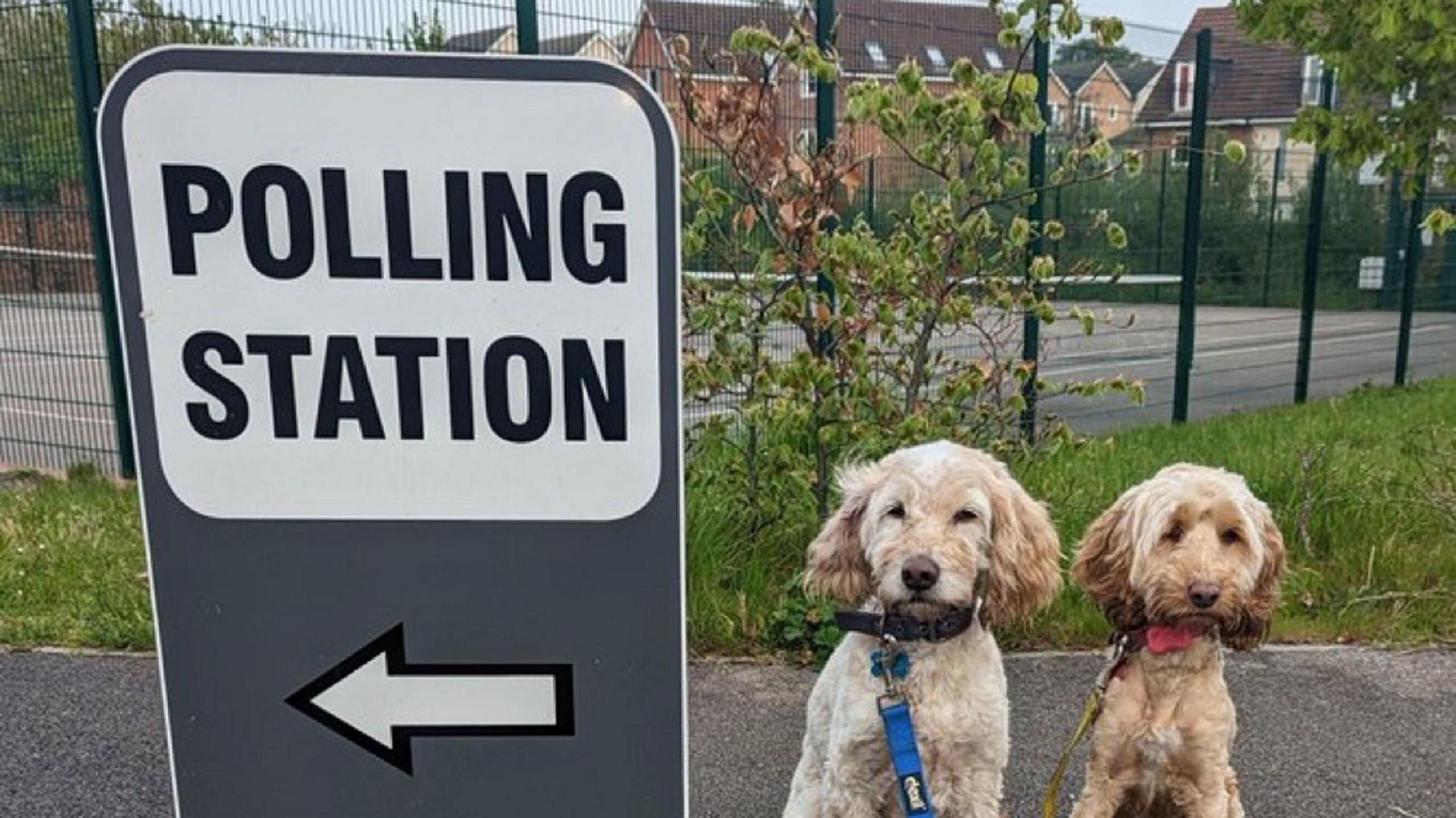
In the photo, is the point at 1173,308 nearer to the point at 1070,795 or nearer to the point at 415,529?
the point at 1070,795

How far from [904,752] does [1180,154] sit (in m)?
6.97

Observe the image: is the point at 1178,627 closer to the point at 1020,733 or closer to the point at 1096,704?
the point at 1096,704

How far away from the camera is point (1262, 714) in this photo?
3781 mm

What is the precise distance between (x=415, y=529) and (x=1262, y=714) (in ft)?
11.5

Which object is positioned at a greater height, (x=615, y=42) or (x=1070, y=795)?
(x=615, y=42)

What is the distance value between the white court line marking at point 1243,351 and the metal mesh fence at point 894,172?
0.10 feet

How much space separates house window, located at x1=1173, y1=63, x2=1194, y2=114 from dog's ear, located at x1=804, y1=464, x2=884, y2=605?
653cm

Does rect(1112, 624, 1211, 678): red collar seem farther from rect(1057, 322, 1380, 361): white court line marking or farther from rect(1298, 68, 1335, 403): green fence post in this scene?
rect(1298, 68, 1335, 403): green fence post

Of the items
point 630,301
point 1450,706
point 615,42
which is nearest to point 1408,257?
point 1450,706

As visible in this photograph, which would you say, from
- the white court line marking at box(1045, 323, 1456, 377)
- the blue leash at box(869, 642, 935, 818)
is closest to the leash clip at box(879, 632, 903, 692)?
the blue leash at box(869, 642, 935, 818)

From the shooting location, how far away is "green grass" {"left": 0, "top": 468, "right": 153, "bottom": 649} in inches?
168

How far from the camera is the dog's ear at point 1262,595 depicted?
8.28ft

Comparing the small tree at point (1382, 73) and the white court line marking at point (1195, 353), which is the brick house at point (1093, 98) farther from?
the white court line marking at point (1195, 353)

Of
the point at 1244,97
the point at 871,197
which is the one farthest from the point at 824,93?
the point at 1244,97
